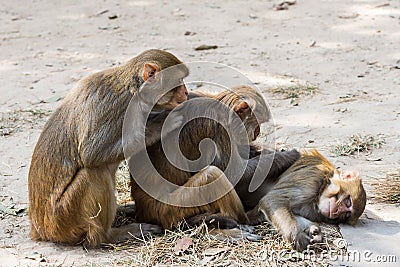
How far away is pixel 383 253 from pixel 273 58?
18.6 ft

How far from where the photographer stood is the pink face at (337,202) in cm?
581

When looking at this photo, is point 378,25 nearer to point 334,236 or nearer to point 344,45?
point 344,45

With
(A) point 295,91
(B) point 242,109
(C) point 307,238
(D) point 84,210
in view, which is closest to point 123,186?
(D) point 84,210

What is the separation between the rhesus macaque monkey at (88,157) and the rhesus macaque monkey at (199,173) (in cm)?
21

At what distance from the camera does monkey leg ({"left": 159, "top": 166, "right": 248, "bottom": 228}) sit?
5848mm

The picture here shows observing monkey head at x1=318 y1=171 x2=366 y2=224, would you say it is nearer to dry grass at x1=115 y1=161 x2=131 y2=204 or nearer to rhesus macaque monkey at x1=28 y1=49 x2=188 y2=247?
rhesus macaque monkey at x1=28 y1=49 x2=188 y2=247

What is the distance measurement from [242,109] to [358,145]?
1.92m

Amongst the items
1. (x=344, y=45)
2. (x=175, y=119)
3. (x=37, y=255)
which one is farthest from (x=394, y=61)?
(x=37, y=255)

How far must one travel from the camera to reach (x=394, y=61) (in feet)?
33.2

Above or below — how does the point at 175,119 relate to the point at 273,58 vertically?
above

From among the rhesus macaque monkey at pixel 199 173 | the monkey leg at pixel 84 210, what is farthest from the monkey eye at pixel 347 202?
the monkey leg at pixel 84 210

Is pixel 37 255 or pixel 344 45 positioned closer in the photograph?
pixel 37 255

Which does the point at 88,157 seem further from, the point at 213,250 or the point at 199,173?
the point at 213,250

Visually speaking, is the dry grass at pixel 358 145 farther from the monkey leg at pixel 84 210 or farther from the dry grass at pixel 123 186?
the monkey leg at pixel 84 210
